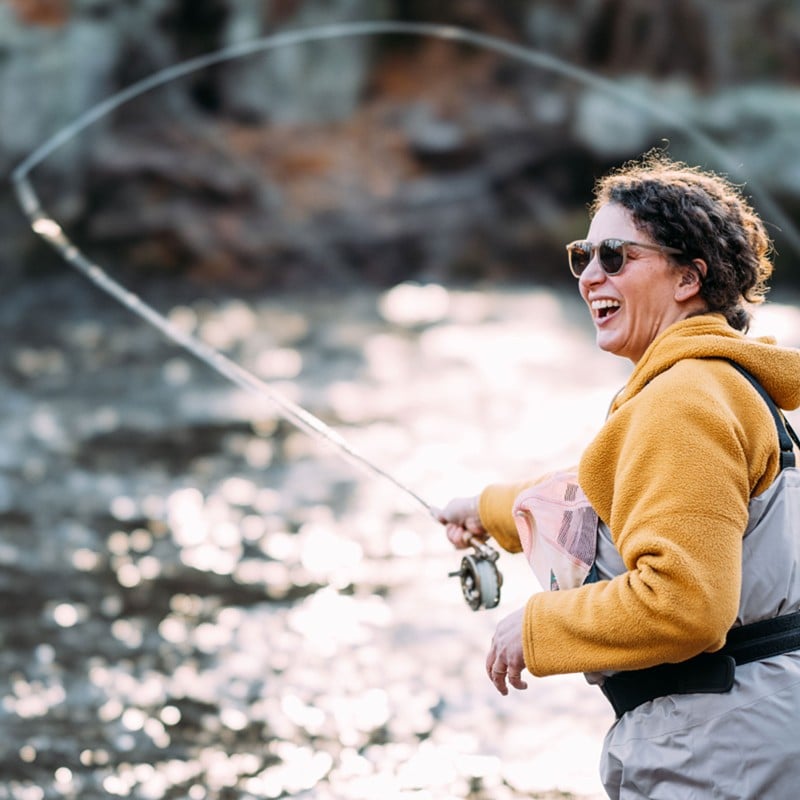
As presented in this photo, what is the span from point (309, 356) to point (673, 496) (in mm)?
10820

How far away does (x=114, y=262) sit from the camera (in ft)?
57.7

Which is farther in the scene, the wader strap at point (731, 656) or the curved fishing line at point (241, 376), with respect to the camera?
the curved fishing line at point (241, 376)

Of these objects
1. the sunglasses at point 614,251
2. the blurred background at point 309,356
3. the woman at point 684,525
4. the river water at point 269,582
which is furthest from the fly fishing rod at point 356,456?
the river water at point 269,582

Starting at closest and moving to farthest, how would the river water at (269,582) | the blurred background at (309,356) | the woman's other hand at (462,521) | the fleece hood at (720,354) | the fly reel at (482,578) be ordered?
1. the fleece hood at (720,354)
2. the fly reel at (482,578)
3. the woman's other hand at (462,521)
4. the river water at (269,582)
5. the blurred background at (309,356)

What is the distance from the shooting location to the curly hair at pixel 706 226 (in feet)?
6.29

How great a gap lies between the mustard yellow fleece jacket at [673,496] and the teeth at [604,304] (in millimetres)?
119

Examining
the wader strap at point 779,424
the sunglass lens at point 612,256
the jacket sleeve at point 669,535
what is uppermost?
the sunglass lens at point 612,256

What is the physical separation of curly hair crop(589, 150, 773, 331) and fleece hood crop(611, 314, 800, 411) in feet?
0.23

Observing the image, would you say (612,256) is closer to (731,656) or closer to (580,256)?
(580,256)

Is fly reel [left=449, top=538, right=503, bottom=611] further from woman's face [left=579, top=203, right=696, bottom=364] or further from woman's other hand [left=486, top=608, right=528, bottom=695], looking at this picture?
woman's face [left=579, top=203, right=696, bottom=364]

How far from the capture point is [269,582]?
19.5 feet

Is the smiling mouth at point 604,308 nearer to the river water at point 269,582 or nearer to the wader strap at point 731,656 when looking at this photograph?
the wader strap at point 731,656

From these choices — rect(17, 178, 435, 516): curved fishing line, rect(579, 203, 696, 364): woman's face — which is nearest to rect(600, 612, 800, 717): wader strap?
rect(579, 203, 696, 364): woman's face

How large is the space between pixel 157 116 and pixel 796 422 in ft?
50.1
